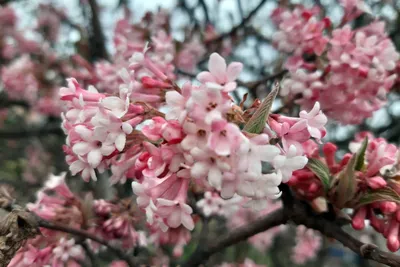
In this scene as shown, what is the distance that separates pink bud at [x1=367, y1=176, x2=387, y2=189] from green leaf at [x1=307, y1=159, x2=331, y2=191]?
0.13 meters

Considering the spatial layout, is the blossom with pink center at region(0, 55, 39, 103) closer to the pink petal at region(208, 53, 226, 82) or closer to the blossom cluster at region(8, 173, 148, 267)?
the blossom cluster at region(8, 173, 148, 267)

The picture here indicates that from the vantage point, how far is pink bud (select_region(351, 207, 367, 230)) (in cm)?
138

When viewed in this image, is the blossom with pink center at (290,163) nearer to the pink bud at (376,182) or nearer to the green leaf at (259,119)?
the green leaf at (259,119)

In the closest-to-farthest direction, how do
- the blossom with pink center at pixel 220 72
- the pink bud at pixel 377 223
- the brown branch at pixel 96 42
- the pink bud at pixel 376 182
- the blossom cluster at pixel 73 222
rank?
the blossom with pink center at pixel 220 72 → the pink bud at pixel 376 182 → the pink bud at pixel 377 223 → the blossom cluster at pixel 73 222 → the brown branch at pixel 96 42

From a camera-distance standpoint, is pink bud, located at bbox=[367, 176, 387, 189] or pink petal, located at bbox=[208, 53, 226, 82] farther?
pink bud, located at bbox=[367, 176, 387, 189]

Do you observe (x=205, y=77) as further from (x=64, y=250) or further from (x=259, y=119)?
(x=64, y=250)

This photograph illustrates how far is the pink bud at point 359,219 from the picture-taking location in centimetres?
138

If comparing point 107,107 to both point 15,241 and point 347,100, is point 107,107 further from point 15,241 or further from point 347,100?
point 347,100

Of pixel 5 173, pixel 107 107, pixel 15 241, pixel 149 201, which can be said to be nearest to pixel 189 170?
pixel 149 201

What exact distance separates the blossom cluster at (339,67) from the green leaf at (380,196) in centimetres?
61

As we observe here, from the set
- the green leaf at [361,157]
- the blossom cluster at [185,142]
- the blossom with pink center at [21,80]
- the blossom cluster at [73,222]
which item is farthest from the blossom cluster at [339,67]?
the blossom with pink center at [21,80]

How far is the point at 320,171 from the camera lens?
137cm

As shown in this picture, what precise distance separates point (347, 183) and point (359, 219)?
0.54ft

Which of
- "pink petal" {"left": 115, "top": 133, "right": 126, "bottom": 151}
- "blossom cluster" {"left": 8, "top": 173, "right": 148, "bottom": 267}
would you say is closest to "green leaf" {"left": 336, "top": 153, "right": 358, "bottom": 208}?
"pink petal" {"left": 115, "top": 133, "right": 126, "bottom": 151}
